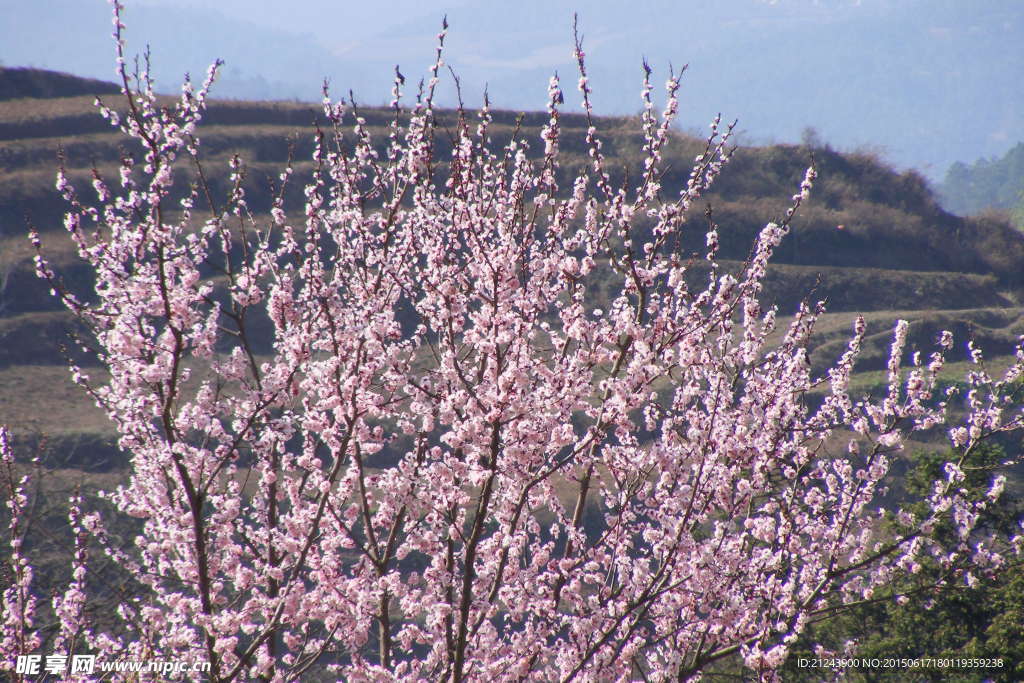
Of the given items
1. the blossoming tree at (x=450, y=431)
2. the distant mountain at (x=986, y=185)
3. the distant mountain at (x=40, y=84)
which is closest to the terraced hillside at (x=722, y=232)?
the distant mountain at (x=40, y=84)

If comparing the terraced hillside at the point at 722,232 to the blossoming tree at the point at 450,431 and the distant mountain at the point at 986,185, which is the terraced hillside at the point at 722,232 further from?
the distant mountain at the point at 986,185

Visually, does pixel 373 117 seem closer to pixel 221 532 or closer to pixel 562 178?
pixel 562 178

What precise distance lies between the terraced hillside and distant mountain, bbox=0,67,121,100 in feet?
0.39

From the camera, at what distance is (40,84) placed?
50156 millimetres

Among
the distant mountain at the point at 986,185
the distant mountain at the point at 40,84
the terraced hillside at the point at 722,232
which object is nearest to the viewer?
the terraced hillside at the point at 722,232

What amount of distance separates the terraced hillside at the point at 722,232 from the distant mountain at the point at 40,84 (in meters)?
0.12

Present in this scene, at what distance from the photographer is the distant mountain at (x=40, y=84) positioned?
48.7 metres

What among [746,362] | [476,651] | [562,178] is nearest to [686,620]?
[476,651]

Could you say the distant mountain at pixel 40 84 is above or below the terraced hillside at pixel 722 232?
above

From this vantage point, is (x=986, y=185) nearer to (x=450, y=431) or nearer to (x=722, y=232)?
(x=722, y=232)

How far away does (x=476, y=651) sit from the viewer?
654 centimetres

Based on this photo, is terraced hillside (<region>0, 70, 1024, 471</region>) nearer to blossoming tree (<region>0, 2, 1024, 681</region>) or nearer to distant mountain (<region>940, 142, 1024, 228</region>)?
blossoming tree (<region>0, 2, 1024, 681</region>)

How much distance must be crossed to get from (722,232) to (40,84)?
49.1 metres

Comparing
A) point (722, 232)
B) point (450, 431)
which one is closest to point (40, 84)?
point (722, 232)
